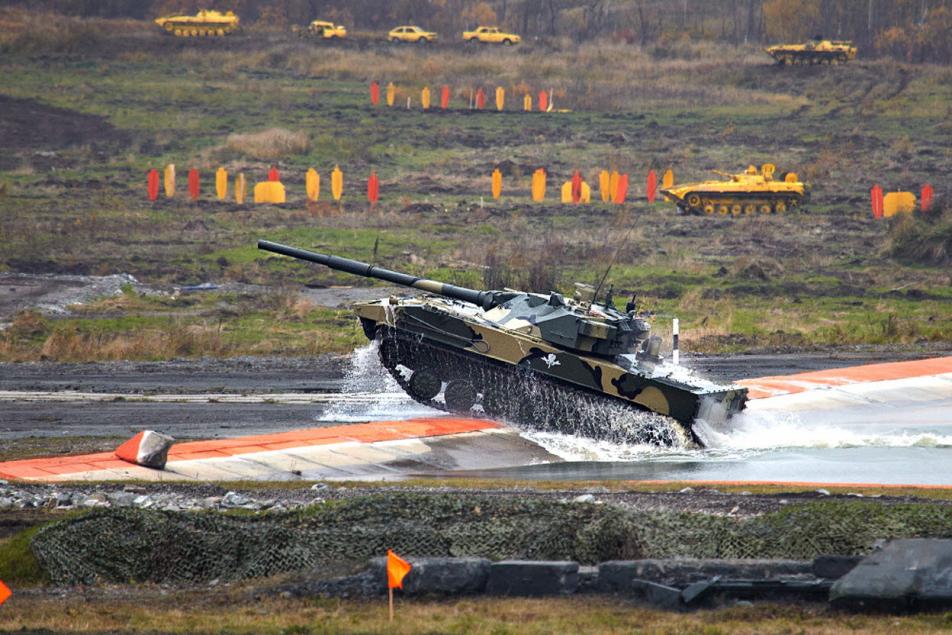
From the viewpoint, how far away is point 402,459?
27.1 m

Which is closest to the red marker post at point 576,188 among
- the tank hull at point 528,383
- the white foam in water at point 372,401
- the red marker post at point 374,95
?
the red marker post at point 374,95

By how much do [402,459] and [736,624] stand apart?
1262cm

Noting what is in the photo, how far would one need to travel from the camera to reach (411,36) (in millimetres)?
92000

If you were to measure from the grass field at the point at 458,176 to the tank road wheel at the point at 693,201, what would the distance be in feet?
2.45

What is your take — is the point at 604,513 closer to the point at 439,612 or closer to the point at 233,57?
the point at 439,612

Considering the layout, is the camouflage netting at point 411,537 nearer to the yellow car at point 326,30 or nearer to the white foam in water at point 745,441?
the white foam in water at point 745,441

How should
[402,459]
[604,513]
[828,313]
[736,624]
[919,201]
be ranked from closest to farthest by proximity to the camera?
[736,624]
[604,513]
[402,459]
[828,313]
[919,201]

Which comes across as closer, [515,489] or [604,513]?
[604,513]

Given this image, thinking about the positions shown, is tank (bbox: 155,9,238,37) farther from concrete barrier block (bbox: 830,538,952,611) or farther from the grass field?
concrete barrier block (bbox: 830,538,952,611)

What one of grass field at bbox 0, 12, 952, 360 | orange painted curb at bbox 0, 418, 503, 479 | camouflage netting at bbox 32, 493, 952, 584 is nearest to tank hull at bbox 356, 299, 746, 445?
orange painted curb at bbox 0, 418, 503, 479

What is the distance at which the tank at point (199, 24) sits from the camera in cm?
9081

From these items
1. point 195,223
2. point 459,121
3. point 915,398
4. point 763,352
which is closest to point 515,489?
point 915,398

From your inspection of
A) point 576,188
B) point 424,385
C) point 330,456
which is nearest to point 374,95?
point 576,188

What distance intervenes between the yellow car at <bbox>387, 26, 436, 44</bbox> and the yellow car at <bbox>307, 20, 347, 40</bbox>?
10.3 ft
